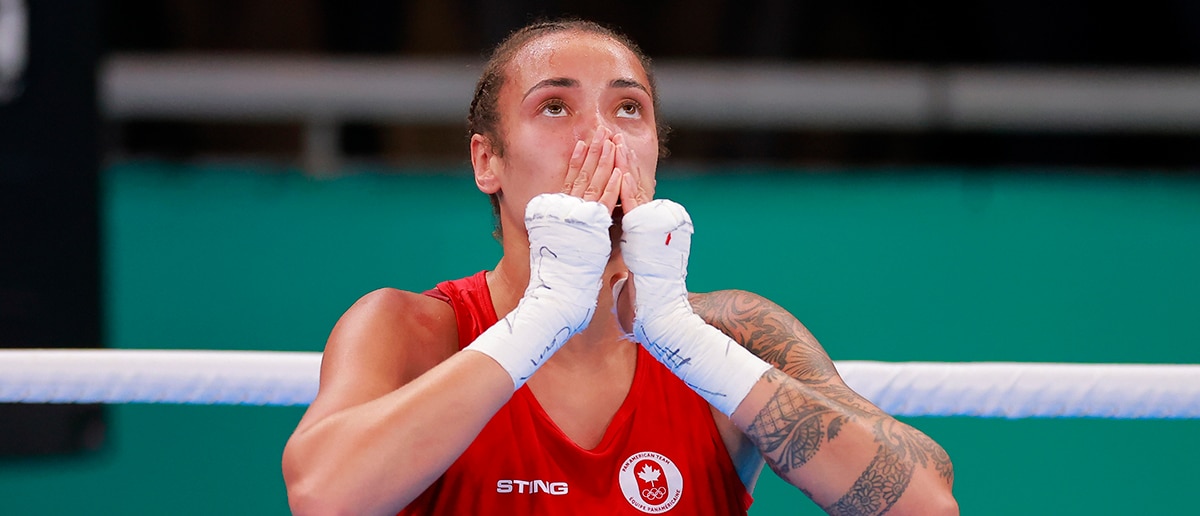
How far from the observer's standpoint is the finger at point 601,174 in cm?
156

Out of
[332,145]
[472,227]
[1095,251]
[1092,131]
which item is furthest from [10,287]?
[1092,131]

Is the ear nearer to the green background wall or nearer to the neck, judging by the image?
the neck

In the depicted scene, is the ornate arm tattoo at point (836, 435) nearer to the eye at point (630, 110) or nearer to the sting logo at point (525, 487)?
the sting logo at point (525, 487)

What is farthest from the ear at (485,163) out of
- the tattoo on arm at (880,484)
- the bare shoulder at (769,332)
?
the tattoo on arm at (880,484)

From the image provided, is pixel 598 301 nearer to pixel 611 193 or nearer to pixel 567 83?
pixel 611 193

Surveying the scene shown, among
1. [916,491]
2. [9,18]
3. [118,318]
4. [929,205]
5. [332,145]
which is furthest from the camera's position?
[332,145]

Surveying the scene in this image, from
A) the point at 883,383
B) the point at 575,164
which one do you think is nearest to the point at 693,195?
the point at 883,383

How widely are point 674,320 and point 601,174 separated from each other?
248 millimetres

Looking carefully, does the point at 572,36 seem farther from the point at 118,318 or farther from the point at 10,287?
the point at 118,318

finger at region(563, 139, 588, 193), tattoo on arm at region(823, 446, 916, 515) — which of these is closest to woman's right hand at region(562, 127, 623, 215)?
finger at region(563, 139, 588, 193)

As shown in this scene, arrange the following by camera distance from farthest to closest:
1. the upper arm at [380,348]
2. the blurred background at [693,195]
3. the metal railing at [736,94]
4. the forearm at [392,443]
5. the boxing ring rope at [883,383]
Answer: the metal railing at [736,94]
the blurred background at [693,195]
the boxing ring rope at [883,383]
the upper arm at [380,348]
the forearm at [392,443]

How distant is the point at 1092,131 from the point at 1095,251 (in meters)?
1.83

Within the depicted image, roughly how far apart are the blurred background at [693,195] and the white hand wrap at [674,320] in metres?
0.86

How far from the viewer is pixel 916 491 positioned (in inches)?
59.4
